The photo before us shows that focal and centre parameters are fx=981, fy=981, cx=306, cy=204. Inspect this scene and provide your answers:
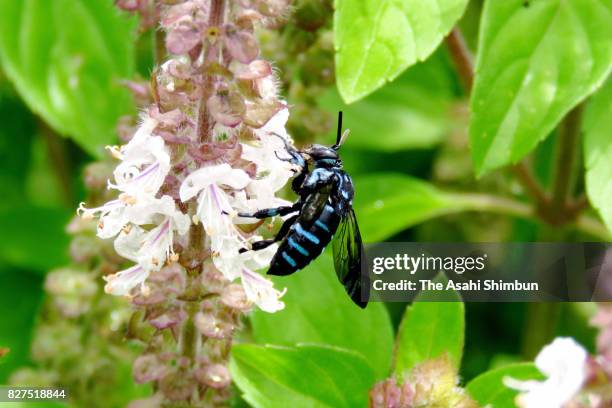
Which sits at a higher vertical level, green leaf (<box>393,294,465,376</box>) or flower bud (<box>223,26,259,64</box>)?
flower bud (<box>223,26,259,64</box>)

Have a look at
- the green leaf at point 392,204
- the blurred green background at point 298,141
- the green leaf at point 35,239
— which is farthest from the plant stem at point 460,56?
the green leaf at point 35,239

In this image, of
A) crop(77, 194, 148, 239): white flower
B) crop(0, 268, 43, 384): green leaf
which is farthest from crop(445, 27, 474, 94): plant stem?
crop(0, 268, 43, 384): green leaf

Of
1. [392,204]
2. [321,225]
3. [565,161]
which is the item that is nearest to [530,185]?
[565,161]

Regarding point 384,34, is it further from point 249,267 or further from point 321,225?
point 249,267

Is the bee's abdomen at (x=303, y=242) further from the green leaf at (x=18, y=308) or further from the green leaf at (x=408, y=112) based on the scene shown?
the green leaf at (x=408, y=112)

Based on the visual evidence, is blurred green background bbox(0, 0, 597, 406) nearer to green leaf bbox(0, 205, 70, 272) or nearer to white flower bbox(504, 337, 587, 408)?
green leaf bbox(0, 205, 70, 272)
